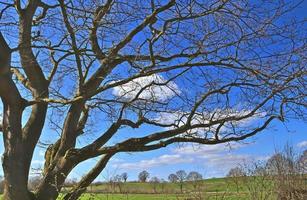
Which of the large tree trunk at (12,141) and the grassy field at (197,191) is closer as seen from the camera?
the large tree trunk at (12,141)

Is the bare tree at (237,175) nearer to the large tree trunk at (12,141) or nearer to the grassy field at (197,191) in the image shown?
the grassy field at (197,191)

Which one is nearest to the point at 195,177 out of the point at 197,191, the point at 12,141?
the point at 197,191

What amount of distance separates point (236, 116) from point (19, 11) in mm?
5412

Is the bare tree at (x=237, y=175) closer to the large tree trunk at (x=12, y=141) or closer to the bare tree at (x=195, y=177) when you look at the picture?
the bare tree at (x=195, y=177)

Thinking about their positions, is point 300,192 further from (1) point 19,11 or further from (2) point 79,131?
(1) point 19,11

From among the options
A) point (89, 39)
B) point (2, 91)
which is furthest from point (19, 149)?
point (89, 39)

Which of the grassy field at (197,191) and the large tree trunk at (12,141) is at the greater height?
the large tree trunk at (12,141)

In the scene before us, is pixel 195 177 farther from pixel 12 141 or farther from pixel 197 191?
pixel 12 141

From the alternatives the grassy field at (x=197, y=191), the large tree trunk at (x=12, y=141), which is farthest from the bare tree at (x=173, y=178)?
the large tree trunk at (x=12, y=141)

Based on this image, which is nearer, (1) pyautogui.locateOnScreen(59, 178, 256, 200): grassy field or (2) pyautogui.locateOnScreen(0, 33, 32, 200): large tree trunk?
(2) pyautogui.locateOnScreen(0, 33, 32, 200): large tree trunk

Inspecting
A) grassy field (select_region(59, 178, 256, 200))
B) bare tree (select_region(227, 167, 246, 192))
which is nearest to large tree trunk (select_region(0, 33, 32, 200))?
grassy field (select_region(59, 178, 256, 200))

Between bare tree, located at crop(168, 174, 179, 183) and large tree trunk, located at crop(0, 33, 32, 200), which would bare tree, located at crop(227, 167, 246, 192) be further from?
large tree trunk, located at crop(0, 33, 32, 200)

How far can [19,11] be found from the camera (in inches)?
430

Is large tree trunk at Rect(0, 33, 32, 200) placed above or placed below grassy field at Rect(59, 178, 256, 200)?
above
